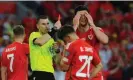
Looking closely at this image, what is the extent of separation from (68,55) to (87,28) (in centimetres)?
158

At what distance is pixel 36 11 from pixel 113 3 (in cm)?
262

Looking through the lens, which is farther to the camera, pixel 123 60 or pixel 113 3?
pixel 113 3

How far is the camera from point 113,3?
827 inches

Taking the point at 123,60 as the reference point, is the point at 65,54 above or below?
above

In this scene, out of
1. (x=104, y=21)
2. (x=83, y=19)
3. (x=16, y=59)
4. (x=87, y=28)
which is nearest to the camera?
(x=83, y=19)

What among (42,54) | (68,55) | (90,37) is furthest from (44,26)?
(68,55)

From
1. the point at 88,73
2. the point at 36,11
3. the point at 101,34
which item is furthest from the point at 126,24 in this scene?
the point at 88,73

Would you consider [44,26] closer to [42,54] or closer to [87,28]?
[42,54]

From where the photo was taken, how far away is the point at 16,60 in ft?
39.8

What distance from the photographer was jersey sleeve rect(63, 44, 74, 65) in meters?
10.2

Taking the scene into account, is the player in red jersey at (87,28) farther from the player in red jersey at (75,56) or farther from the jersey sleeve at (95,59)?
the player in red jersey at (75,56)

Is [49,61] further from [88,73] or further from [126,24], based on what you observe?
[126,24]

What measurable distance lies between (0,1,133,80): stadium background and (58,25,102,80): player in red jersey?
6550mm

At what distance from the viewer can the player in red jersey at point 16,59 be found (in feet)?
39.9
